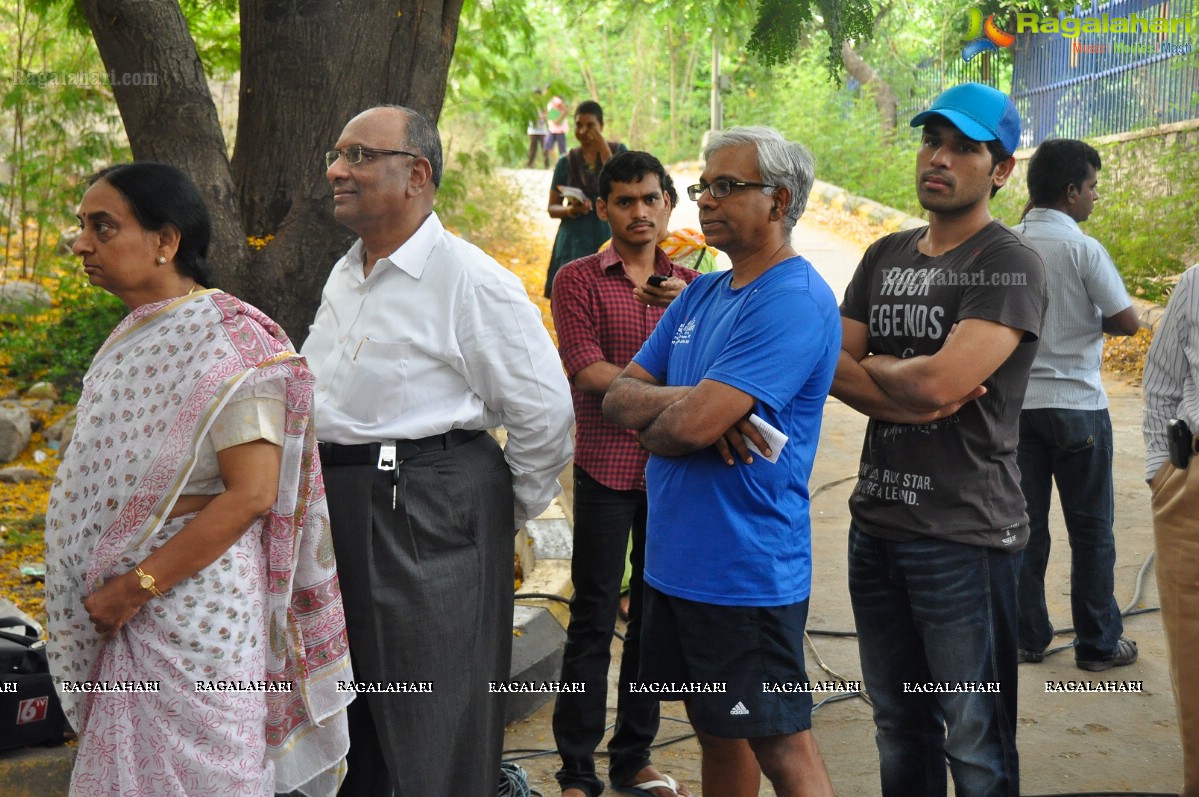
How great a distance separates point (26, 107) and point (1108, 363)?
32.6ft

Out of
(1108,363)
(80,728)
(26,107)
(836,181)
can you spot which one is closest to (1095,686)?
(80,728)

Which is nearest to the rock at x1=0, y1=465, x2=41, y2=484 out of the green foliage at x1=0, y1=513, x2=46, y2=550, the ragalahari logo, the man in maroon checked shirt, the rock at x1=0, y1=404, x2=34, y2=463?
the rock at x1=0, y1=404, x2=34, y2=463

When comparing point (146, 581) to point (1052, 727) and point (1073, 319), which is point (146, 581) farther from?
point (1073, 319)

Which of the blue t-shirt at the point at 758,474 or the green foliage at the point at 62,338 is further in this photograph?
the green foliage at the point at 62,338

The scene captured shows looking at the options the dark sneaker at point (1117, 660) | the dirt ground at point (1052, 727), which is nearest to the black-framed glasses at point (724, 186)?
the dirt ground at point (1052, 727)

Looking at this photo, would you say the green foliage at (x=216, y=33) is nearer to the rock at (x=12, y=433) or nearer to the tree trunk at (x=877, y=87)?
the rock at (x=12, y=433)

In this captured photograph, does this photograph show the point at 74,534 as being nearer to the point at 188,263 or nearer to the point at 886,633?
the point at 188,263

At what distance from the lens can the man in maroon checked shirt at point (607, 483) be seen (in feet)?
12.9

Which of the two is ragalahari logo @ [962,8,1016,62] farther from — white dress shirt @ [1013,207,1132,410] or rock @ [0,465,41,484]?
rock @ [0,465,41,484]

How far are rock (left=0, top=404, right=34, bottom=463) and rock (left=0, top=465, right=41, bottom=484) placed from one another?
327 mm

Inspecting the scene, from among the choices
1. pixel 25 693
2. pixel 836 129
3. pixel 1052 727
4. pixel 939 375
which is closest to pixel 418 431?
pixel 939 375

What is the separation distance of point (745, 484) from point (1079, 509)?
2.76 m

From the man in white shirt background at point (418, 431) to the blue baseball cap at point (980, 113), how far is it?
125 cm

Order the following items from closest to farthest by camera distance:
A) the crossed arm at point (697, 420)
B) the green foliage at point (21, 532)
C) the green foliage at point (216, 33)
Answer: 1. the crossed arm at point (697, 420)
2. the green foliage at point (21, 532)
3. the green foliage at point (216, 33)
